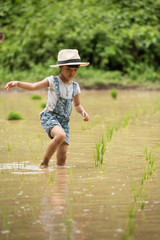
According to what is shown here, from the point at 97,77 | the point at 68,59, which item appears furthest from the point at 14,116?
the point at 97,77

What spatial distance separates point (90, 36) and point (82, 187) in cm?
1415

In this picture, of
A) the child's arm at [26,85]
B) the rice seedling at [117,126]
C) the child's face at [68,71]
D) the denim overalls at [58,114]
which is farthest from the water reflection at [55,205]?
the rice seedling at [117,126]

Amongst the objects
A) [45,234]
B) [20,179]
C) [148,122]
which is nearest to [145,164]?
[20,179]

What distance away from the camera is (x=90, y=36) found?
18.1 meters

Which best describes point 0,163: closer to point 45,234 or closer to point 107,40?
point 45,234

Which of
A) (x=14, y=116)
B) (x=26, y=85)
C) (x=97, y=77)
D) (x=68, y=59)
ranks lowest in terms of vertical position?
(x=97, y=77)

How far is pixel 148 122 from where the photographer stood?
29.0 feet

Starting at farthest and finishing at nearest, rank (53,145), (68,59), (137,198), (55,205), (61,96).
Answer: (61,96), (68,59), (53,145), (137,198), (55,205)

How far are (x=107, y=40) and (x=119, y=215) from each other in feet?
50.5

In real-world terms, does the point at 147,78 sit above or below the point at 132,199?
below

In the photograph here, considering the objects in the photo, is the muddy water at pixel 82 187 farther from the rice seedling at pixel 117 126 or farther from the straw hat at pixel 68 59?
the straw hat at pixel 68 59

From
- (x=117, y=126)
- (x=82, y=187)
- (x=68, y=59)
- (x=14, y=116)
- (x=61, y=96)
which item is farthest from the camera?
(x=14, y=116)

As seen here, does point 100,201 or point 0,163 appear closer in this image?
point 100,201

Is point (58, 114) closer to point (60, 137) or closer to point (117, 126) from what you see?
point (60, 137)
